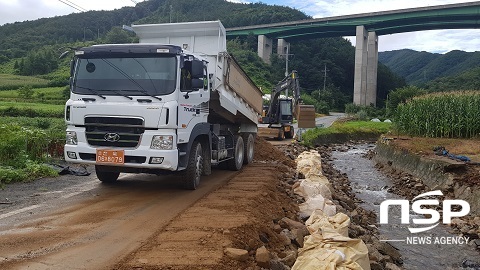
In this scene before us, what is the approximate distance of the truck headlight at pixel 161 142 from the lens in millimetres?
7905

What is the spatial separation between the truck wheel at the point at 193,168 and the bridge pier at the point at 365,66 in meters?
68.6

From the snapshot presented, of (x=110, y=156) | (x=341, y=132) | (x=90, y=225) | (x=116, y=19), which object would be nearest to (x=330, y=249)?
(x=90, y=225)

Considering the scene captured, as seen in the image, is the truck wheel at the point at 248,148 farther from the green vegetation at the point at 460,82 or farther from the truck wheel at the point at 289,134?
the green vegetation at the point at 460,82

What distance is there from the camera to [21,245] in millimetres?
5473

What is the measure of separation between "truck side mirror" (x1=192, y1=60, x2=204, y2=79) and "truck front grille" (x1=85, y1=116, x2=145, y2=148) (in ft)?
4.90

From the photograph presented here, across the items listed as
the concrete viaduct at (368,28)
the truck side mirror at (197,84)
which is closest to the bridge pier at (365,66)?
the concrete viaduct at (368,28)

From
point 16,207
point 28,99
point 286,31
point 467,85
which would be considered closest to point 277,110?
point 16,207

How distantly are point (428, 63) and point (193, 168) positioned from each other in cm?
13292

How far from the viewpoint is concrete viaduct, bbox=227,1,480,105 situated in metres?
65.1

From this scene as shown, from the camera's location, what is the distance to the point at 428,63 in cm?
12662

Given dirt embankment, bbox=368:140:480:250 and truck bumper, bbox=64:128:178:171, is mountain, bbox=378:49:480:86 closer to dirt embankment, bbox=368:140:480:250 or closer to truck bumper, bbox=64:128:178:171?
dirt embankment, bbox=368:140:480:250

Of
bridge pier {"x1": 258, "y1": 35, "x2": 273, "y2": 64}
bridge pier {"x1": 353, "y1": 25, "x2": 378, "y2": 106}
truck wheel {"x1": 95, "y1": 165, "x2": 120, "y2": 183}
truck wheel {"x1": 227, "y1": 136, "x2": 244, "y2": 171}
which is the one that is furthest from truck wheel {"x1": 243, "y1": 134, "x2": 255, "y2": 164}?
bridge pier {"x1": 258, "y1": 35, "x2": 273, "y2": 64}

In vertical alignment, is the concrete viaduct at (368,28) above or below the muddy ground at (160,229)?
above

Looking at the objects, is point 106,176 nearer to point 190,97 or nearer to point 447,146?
point 190,97
